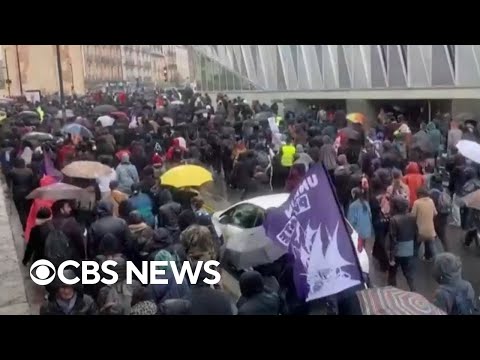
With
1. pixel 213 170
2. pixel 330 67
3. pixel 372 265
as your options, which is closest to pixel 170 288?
pixel 372 265

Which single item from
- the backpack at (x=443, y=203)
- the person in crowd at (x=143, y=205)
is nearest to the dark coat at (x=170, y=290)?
the person in crowd at (x=143, y=205)

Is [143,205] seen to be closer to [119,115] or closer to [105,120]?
[105,120]

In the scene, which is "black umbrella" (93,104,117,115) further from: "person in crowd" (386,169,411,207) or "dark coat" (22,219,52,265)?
"person in crowd" (386,169,411,207)

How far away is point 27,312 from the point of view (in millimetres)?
6805

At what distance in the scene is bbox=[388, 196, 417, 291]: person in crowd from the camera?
6949 mm

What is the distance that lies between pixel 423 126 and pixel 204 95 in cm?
261

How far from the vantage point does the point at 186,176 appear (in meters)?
7.64

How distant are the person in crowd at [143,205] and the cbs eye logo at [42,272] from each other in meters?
0.85

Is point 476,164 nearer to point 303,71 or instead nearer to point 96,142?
point 303,71

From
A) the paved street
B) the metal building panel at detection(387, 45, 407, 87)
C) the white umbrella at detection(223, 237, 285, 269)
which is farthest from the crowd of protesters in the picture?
the metal building panel at detection(387, 45, 407, 87)

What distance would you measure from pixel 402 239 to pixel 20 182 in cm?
382

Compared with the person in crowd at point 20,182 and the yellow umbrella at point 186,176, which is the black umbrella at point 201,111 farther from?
the person in crowd at point 20,182

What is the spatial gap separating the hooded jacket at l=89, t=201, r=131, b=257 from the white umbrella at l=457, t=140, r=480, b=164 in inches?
134
